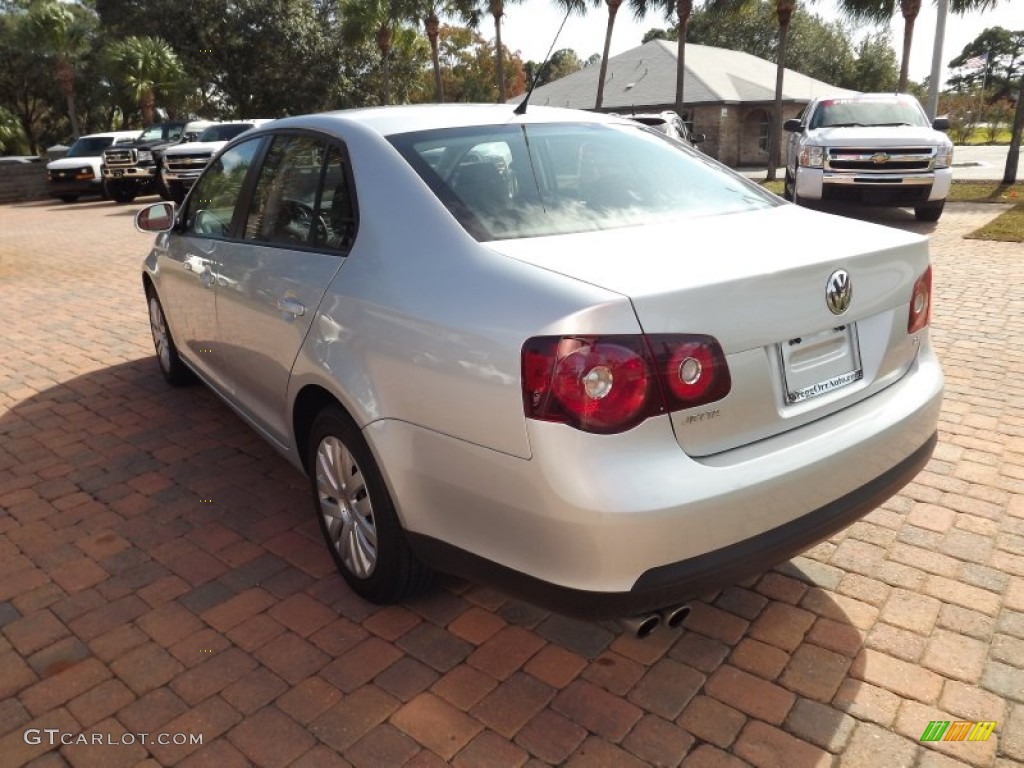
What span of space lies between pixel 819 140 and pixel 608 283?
1116 cm

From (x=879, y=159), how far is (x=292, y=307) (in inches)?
424

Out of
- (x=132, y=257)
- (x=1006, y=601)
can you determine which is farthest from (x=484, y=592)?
(x=132, y=257)

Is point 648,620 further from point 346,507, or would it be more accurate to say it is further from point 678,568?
point 346,507

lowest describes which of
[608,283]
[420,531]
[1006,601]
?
[1006,601]

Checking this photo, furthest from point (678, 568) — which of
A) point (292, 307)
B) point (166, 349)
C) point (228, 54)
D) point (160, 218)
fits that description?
point (228, 54)

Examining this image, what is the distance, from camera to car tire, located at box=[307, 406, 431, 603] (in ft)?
8.56

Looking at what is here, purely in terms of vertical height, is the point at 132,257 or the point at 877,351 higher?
the point at 877,351

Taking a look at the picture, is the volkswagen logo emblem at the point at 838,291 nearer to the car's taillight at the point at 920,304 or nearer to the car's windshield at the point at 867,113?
the car's taillight at the point at 920,304

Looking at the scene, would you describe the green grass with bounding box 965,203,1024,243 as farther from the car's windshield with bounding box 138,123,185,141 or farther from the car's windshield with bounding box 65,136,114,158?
the car's windshield with bounding box 65,136,114,158

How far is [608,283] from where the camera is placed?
203cm

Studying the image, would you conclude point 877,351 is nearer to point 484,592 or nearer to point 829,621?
point 829,621

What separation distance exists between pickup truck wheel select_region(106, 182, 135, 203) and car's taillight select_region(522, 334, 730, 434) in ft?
77.7

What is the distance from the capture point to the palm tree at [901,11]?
21.9 meters

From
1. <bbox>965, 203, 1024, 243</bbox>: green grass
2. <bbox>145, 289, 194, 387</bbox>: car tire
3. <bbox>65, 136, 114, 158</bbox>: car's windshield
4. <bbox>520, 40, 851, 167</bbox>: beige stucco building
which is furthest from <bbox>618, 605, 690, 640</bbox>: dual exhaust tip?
<bbox>520, 40, 851, 167</bbox>: beige stucco building
